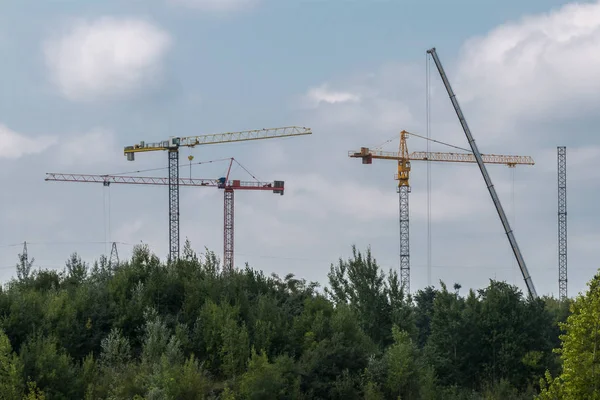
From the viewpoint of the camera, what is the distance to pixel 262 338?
170ft

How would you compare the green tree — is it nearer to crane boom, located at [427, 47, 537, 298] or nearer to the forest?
the forest

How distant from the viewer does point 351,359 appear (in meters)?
52.2

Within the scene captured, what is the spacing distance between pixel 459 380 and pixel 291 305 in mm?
13252

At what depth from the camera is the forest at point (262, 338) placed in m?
44.7

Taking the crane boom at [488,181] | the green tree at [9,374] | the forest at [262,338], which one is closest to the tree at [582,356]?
the forest at [262,338]

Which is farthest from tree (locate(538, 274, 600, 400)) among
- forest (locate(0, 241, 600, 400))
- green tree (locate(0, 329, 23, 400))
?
green tree (locate(0, 329, 23, 400))

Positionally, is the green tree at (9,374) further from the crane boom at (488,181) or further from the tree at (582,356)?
the crane boom at (488,181)

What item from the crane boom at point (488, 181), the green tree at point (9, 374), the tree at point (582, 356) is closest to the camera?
the tree at point (582, 356)

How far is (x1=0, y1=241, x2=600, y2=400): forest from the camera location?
44719 millimetres

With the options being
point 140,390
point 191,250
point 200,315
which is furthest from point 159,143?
point 140,390

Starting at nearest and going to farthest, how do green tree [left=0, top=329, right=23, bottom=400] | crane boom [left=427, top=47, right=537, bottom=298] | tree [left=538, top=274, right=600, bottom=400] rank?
tree [left=538, top=274, right=600, bottom=400]
green tree [left=0, top=329, right=23, bottom=400]
crane boom [left=427, top=47, right=537, bottom=298]

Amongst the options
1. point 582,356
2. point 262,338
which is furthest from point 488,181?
point 582,356

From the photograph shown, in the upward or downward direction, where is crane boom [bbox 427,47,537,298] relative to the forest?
upward

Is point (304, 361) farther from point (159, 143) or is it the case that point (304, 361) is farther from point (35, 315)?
point (159, 143)
